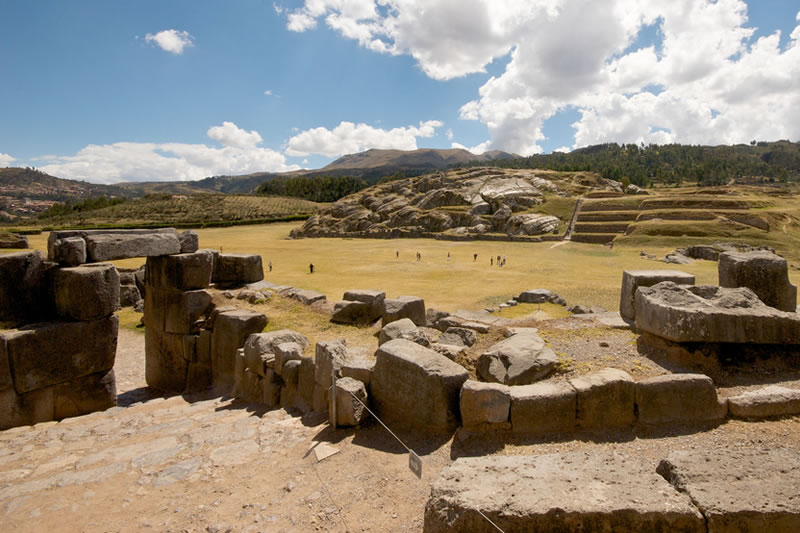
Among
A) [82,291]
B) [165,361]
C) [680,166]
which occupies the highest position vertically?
[680,166]

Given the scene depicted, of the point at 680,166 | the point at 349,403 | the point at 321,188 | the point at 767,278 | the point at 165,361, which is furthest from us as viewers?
the point at 680,166

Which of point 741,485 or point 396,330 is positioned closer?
point 741,485

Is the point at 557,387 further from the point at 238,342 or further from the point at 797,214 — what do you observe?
the point at 797,214

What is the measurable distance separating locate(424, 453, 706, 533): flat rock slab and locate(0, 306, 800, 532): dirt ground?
762 mm

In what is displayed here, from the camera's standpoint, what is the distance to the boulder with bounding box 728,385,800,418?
214 inches

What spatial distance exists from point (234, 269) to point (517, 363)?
1065 centimetres

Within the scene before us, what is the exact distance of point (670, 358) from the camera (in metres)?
7.20

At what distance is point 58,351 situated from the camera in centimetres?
877

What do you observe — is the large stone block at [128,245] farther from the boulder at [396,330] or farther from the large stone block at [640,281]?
the large stone block at [640,281]

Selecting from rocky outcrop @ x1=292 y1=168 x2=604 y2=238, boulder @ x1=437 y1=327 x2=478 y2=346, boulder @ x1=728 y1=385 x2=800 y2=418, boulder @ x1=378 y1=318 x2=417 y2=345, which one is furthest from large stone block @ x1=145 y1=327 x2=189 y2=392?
rocky outcrop @ x1=292 y1=168 x2=604 y2=238

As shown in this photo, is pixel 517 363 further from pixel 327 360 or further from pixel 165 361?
pixel 165 361

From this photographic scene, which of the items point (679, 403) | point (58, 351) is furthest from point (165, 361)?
point (679, 403)

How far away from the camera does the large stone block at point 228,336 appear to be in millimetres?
10703

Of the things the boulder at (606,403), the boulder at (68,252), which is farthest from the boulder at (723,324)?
the boulder at (68,252)
